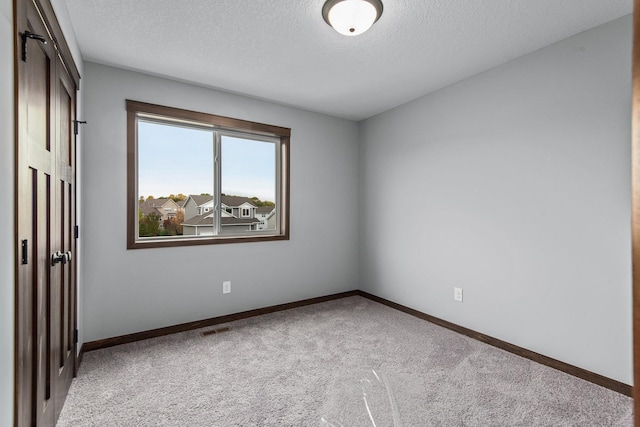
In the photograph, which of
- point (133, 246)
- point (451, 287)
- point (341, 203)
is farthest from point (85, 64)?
point (451, 287)

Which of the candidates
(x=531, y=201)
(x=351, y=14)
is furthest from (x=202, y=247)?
(x=531, y=201)

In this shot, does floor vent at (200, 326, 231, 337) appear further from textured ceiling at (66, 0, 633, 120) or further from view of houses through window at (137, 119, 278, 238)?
textured ceiling at (66, 0, 633, 120)

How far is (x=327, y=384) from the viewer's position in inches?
85.2

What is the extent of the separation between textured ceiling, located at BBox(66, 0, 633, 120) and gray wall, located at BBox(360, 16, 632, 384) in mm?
295

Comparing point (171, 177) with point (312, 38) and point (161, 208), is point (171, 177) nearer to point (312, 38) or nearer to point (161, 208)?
point (161, 208)

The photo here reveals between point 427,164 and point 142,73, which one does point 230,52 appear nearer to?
point 142,73

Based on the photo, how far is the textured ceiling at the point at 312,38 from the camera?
199 centimetres

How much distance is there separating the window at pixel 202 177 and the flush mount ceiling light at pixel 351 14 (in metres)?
1.73

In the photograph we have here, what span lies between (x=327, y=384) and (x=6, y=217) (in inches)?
75.9

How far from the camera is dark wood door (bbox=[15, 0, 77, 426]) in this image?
1182 mm

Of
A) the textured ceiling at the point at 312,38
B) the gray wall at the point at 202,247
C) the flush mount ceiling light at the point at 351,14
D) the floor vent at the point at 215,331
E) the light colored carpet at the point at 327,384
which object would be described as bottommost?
the light colored carpet at the point at 327,384

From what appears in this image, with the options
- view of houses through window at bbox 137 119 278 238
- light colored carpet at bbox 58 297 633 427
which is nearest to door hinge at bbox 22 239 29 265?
light colored carpet at bbox 58 297 633 427

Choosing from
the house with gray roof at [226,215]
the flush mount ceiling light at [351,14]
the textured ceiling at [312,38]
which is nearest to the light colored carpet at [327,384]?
the house with gray roof at [226,215]

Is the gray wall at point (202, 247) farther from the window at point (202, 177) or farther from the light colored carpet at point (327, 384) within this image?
the light colored carpet at point (327, 384)
